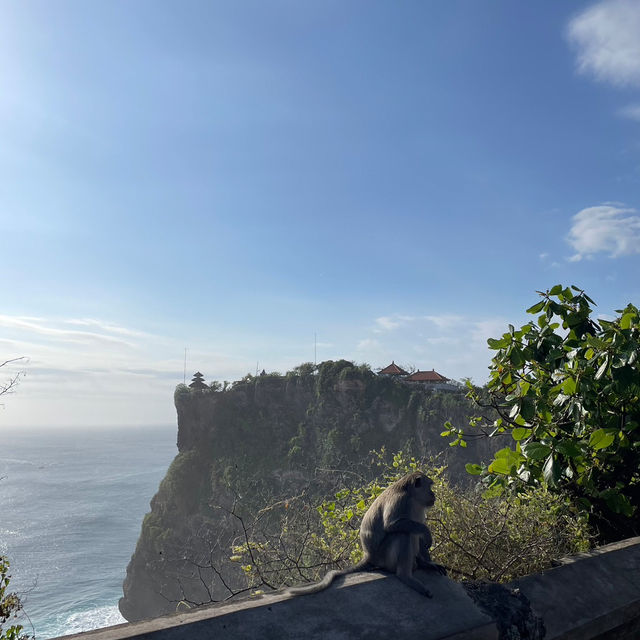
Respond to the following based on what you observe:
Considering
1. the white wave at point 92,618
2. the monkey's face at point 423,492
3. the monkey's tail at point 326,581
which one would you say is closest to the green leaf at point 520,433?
the monkey's face at point 423,492

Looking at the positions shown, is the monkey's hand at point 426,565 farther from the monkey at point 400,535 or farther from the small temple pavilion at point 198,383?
the small temple pavilion at point 198,383

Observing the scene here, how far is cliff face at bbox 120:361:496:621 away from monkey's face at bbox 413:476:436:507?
45.0 metres

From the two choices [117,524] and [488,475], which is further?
[117,524]

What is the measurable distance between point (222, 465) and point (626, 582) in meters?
56.3

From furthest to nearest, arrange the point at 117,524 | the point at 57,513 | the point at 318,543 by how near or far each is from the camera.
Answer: the point at 57,513 → the point at 117,524 → the point at 318,543

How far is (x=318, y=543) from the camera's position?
16.1ft

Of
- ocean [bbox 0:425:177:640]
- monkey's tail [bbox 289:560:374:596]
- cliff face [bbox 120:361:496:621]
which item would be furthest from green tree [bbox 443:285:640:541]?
cliff face [bbox 120:361:496:621]

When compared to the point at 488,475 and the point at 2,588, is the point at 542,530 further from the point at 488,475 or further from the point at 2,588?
the point at 2,588

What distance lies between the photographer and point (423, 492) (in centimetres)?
319

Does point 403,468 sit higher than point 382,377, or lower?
lower

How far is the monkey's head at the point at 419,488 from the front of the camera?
10.4 ft

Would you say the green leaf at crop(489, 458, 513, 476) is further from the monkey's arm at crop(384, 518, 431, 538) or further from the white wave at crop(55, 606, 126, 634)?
the white wave at crop(55, 606, 126, 634)

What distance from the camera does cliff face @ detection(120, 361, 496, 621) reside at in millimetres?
49406

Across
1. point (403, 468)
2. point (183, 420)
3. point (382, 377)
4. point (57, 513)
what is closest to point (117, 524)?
point (57, 513)
